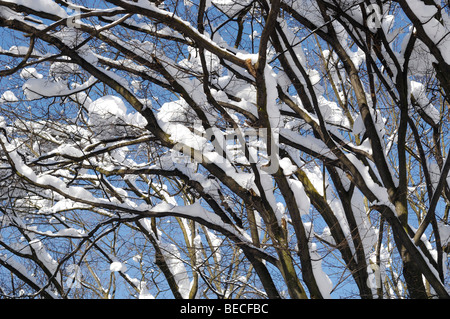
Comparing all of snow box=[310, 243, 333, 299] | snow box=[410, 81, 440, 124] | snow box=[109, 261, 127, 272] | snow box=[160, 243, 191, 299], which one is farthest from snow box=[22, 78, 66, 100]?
snow box=[410, 81, 440, 124]

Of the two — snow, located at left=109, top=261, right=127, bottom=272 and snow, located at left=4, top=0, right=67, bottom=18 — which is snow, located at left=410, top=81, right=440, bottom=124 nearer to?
snow, located at left=4, top=0, right=67, bottom=18

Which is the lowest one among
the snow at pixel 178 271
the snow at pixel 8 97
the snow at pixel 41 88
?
the snow at pixel 178 271

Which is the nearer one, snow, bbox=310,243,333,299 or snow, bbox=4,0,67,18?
snow, bbox=4,0,67,18

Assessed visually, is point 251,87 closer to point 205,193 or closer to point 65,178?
point 205,193

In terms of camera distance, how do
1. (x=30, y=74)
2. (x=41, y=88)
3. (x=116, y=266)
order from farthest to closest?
1. (x=116, y=266)
2. (x=30, y=74)
3. (x=41, y=88)

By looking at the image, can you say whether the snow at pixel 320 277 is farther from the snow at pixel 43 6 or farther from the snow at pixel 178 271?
the snow at pixel 43 6

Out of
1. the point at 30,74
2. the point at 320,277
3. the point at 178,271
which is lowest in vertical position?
the point at 320,277

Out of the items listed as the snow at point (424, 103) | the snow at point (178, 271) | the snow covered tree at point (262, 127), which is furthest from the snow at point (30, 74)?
the snow at point (424, 103)

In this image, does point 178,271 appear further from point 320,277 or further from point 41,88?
point 41,88

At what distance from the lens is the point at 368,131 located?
209 inches

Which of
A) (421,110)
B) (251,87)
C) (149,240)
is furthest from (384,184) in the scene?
(149,240)

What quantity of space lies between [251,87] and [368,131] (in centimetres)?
161

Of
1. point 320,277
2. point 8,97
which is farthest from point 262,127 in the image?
point 8,97

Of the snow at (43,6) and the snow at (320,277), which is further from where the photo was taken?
the snow at (320,277)
